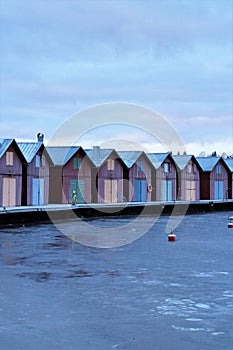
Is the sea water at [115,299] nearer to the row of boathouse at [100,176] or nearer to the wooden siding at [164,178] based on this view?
the row of boathouse at [100,176]

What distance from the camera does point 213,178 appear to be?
6166 cm

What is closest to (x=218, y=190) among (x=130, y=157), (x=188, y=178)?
(x=188, y=178)

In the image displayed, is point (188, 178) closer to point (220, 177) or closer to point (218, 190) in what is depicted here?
point (218, 190)

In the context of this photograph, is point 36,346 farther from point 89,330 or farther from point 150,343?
point 150,343

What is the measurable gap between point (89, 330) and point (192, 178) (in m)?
52.2

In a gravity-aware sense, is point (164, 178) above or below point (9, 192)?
above

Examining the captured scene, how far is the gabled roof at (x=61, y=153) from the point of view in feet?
142

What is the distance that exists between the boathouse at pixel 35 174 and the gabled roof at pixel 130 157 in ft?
34.9

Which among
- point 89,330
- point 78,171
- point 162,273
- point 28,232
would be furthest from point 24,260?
point 78,171

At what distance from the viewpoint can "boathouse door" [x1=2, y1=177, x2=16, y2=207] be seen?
36.5 meters

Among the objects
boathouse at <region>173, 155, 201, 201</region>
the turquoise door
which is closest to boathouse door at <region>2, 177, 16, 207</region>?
the turquoise door

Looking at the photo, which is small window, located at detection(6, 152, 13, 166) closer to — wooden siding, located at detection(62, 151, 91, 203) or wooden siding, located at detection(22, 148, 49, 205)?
wooden siding, located at detection(22, 148, 49, 205)

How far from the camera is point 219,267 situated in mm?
13383

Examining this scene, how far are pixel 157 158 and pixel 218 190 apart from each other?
36.9ft
